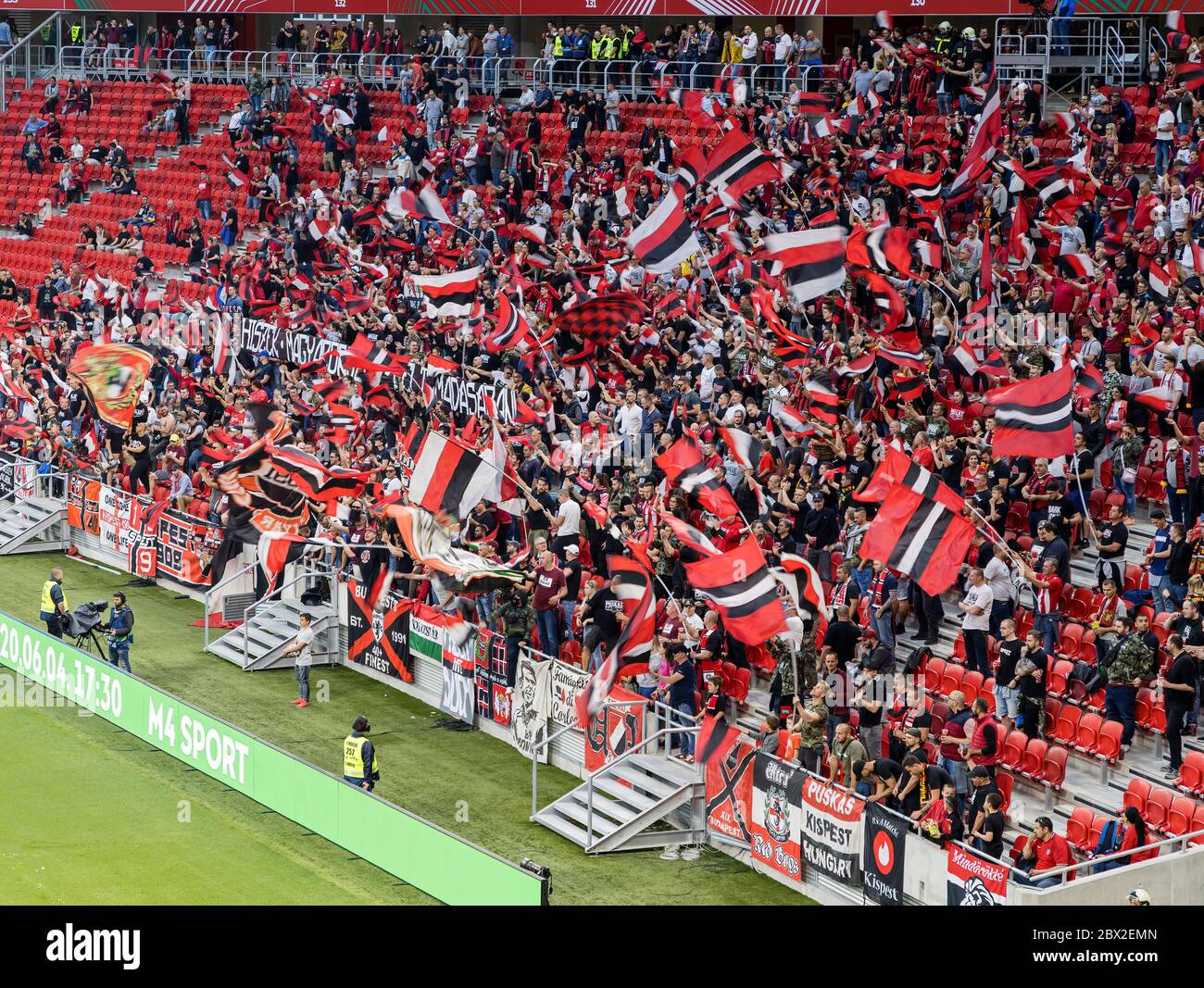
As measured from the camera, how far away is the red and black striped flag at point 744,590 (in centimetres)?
2142

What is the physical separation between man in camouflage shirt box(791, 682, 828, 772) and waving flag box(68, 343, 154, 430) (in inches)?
593

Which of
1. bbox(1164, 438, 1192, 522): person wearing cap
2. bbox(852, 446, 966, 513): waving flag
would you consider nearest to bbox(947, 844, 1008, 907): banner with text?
bbox(852, 446, 966, 513): waving flag

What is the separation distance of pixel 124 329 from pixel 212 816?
65.1 feet

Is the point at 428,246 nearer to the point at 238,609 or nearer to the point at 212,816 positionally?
the point at 238,609

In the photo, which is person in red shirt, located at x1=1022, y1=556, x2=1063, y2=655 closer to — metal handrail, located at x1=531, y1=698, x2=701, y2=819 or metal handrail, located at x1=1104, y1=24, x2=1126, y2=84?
metal handrail, located at x1=531, y1=698, x2=701, y2=819

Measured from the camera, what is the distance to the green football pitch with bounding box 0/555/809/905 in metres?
21.8

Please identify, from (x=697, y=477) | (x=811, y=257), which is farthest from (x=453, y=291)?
(x=697, y=477)

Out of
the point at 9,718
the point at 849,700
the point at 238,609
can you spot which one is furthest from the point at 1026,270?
the point at 9,718

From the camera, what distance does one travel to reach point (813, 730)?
21531 millimetres

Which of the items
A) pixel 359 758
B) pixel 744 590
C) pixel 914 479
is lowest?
pixel 359 758

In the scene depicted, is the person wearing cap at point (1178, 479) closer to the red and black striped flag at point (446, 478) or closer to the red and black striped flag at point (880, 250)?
the red and black striped flag at point (880, 250)

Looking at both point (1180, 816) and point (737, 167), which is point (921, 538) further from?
point (737, 167)

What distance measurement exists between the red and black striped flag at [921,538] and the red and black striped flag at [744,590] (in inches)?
51.2

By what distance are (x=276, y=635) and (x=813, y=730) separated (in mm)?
11671
